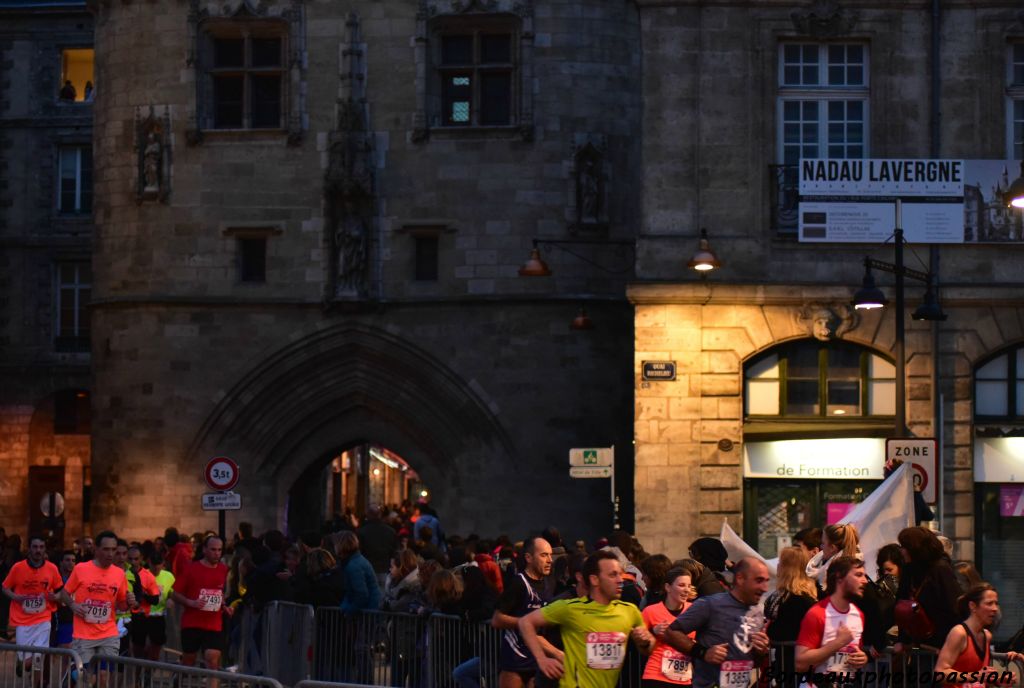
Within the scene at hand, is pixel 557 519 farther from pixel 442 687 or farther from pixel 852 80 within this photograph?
pixel 442 687

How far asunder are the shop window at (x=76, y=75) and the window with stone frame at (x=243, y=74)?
1352 cm

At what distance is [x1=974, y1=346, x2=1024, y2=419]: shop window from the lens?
26328mm

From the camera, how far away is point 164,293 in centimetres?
3328

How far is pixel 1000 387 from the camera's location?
2633 cm

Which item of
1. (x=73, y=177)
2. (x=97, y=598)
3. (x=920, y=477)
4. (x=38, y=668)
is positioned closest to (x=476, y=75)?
(x=920, y=477)

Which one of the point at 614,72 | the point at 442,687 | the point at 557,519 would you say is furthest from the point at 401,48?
the point at 442,687

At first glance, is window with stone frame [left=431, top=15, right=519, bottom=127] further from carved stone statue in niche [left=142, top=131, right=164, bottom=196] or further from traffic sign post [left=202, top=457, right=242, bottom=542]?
traffic sign post [left=202, top=457, right=242, bottom=542]

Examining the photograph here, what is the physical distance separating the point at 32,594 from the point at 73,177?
27978 mm

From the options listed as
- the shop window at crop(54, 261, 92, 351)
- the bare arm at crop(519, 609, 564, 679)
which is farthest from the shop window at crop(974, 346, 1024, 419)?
the shop window at crop(54, 261, 92, 351)

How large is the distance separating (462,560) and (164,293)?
1451 cm

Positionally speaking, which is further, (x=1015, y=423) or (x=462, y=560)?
(x=1015, y=423)

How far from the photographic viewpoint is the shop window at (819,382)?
86.6ft

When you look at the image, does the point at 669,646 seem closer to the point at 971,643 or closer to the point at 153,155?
the point at 971,643

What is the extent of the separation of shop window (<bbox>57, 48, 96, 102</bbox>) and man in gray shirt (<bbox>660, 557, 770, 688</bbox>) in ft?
119
